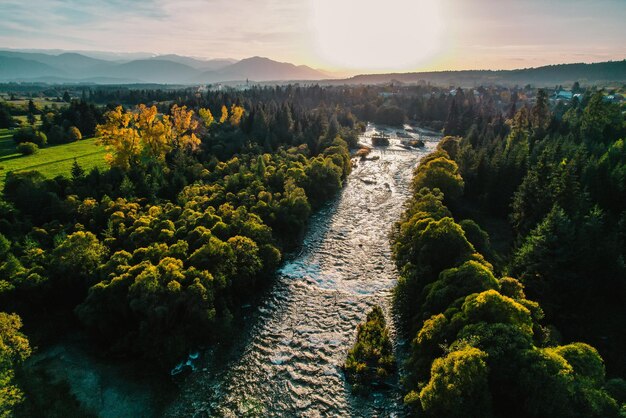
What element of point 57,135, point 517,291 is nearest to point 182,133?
point 57,135

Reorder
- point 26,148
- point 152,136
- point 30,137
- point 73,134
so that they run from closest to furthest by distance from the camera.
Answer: point 152,136 → point 26,148 → point 30,137 → point 73,134

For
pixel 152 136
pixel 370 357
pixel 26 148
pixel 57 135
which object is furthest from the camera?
pixel 57 135

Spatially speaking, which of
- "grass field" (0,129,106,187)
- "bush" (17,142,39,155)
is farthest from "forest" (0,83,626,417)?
"bush" (17,142,39,155)

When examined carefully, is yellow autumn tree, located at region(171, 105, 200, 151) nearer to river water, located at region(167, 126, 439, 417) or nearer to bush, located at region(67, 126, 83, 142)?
river water, located at region(167, 126, 439, 417)

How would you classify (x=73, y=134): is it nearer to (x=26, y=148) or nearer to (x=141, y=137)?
(x=26, y=148)

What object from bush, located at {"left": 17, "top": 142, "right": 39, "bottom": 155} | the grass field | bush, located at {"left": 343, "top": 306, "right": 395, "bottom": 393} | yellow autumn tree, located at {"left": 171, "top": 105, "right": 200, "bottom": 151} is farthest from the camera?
yellow autumn tree, located at {"left": 171, "top": 105, "right": 200, "bottom": 151}

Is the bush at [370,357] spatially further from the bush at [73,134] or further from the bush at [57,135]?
the bush at [73,134]

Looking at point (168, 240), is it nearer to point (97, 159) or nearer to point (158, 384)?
point (158, 384)
